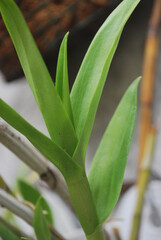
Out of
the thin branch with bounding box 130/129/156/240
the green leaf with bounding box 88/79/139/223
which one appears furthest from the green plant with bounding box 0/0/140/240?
the thin branch with bounding box 130/129/156/240

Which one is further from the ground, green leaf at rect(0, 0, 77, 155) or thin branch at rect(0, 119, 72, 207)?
green leaf at rect(0, 0, 77, 155)

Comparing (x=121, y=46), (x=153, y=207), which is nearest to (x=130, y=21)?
(x=121, y=46)

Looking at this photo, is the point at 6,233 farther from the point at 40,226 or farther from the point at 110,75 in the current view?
the point at 110,75

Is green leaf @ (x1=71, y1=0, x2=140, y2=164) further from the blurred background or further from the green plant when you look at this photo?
the blurred background

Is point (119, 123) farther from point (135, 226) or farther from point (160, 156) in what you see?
point (160, 156)

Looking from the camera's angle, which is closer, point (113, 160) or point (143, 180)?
point (113, 160)

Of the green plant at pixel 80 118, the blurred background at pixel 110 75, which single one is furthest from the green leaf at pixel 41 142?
the blurred background at pixel 110 75

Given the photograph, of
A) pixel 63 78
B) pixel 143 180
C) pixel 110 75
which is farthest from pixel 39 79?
pixel 110 75
